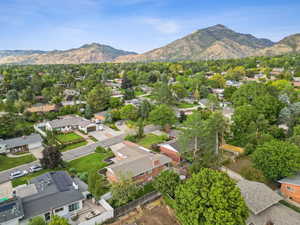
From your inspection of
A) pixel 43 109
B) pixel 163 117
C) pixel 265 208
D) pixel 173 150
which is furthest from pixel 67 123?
pixel 265 208

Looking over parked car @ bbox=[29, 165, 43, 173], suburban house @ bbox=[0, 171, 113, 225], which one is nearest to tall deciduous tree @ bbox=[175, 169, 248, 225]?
suburban house @ bbox=[0, 171, 113, 225]

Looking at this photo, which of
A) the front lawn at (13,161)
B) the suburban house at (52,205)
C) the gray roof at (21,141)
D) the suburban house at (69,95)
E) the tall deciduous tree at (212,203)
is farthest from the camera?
the suburban house at (69,95)

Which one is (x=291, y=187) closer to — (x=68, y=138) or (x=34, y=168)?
(x=34, y=168)

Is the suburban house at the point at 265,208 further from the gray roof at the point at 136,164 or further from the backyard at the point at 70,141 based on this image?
the backyard at the point at 70,141

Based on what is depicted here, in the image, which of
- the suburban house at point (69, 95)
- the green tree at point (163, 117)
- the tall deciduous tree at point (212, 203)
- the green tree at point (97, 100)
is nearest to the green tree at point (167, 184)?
the tall deciduous tree at point (212, 203)

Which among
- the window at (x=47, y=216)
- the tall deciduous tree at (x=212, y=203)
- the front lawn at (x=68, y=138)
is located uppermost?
the tall deciduous tree at (x=212, y=203)

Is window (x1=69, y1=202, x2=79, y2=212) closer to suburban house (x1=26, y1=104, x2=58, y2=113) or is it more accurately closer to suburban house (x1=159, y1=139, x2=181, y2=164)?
suburban house (x1=159, y1=139, x2=181, y2=164)
